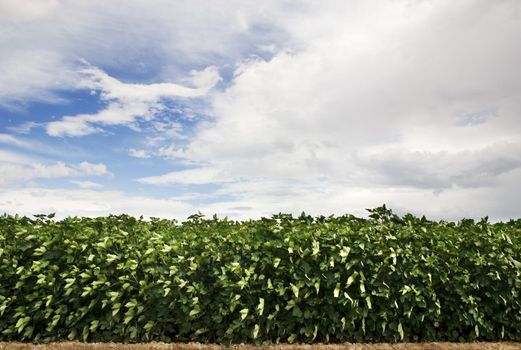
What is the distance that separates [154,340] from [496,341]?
4.82 meters

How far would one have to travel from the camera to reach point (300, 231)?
6965mm

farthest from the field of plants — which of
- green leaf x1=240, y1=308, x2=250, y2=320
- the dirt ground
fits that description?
the dirt ground

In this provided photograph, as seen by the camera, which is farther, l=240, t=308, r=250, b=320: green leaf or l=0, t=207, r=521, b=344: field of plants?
l=0, t=207, r=521, b=344: field of plants

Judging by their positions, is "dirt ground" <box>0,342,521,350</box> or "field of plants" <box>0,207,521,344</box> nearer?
"dirt ground" <box>0,342,521,350</box>

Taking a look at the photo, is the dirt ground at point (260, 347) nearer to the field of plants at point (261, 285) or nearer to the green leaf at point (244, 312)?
the field of plants at point (261, 285)

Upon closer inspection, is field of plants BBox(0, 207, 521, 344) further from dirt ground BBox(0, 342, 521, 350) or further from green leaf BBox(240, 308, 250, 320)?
dirt ground BBox(0, 342, 521, 350)

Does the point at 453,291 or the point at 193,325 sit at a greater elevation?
the point at 453,291

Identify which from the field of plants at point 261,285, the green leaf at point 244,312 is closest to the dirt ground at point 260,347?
the field of plants at point 261,285

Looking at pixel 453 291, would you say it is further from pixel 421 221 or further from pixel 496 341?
pixel 421 221

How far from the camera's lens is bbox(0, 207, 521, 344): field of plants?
21.5 ft

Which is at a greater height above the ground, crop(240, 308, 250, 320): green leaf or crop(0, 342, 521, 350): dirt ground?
crop(240, 308, 250, 320): green leaf

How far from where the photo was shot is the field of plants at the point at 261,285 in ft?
21.5

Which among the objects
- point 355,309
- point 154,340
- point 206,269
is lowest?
point 154,340

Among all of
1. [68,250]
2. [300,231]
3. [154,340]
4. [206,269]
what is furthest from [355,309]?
[68,250]
